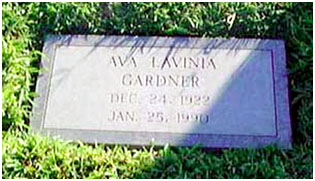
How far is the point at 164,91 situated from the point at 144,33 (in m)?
0.32

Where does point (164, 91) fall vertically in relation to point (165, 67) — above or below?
A: below

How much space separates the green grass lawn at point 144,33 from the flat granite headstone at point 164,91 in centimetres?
5

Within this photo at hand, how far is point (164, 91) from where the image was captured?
2508 millimetres

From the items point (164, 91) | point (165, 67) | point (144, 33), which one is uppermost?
point (144, 33)

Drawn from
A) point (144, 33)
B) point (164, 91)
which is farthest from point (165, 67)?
point (144, 33)

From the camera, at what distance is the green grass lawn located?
230 centimetres

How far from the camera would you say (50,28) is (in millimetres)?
2730

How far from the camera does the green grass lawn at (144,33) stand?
2.30 metres

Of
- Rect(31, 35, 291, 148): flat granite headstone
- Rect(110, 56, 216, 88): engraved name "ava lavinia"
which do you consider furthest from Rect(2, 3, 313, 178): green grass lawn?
Rect(110, 56, 216, 88): engraved name "ava lavinia"

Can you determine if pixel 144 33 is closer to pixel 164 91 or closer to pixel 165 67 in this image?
pixel 165 67

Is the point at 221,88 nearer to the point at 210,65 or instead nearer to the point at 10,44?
the point at 210,65

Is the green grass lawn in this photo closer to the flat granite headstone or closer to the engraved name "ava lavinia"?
the flat granite headstone

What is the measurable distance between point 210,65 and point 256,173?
0.48 meters

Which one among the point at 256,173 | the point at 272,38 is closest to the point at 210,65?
the point at 272,38
